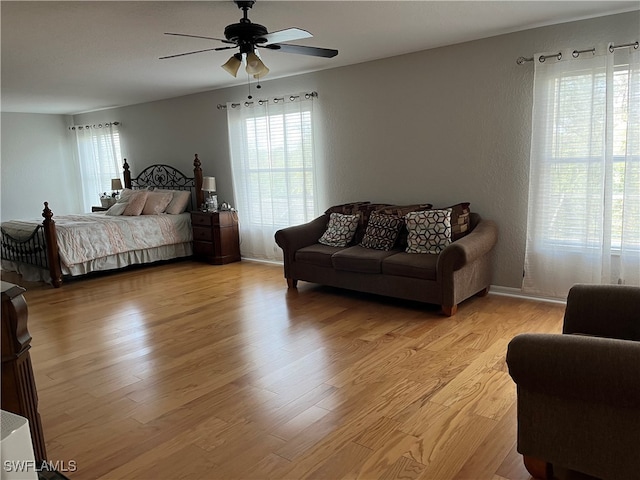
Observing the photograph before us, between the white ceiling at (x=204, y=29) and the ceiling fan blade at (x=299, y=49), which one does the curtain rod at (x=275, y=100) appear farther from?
the ceiling fan blade at (x=299, y=49)

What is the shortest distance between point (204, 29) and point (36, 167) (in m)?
6.45

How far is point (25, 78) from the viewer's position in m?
5.27

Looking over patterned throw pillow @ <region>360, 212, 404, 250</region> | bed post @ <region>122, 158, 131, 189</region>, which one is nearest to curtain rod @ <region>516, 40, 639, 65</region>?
patterned throw pillow @ <region>360, 212, 404, 250</region>

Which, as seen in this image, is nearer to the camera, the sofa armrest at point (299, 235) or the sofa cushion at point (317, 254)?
the sofa cushion at point (317, 254)

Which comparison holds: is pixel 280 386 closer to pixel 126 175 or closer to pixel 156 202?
pixel 156 202

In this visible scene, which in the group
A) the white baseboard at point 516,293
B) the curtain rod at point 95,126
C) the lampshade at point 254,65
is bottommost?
the white baseboard at point 516,293

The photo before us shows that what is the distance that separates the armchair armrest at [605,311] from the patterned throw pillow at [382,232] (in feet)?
7.27

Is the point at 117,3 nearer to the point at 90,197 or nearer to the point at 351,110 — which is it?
the point at 351,110

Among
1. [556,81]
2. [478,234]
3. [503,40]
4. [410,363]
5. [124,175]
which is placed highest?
[503,40]

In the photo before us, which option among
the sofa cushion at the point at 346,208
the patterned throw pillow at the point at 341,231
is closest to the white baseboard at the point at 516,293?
the patterned throw pillow at the point at 341,231

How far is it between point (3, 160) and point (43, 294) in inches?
167

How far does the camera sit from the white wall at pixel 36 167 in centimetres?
820

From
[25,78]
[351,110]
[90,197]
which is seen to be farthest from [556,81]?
[90,197]

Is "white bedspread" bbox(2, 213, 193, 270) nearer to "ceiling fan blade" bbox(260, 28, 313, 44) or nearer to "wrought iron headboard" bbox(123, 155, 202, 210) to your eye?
"wrought iron headboard" bbox(123, 155, 202, 210)
